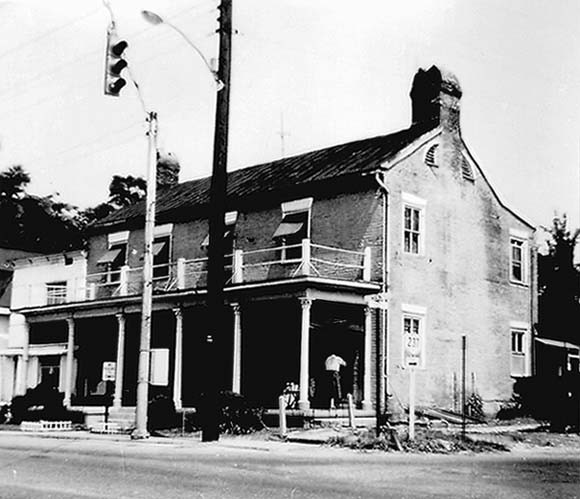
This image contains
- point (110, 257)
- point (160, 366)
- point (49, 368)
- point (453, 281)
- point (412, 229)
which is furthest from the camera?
point (49, 368)

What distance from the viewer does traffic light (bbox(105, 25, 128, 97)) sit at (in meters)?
14.6

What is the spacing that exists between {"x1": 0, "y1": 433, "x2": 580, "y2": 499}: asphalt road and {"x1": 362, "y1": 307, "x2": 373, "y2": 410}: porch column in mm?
6345

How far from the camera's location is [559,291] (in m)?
29.1

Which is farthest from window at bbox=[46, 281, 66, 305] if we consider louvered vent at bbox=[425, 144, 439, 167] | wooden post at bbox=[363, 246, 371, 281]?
louvered vent at bbox=[425, 144, 439, 167]

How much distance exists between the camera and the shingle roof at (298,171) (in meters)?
26.0

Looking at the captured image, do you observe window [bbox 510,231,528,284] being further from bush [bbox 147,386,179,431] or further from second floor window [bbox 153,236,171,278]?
bush [bbox 147,386,179,431]

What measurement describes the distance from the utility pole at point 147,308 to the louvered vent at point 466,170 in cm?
1005

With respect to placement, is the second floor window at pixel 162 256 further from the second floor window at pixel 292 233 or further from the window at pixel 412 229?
the window at pixel 412 229

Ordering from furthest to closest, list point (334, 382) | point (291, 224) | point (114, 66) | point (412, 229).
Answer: point (291, 224) → point (412, 229) → point (334, 382) → point (114, 66)

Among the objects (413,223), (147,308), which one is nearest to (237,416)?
(147,308)

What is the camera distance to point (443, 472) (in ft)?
43.1

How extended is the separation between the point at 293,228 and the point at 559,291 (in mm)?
8686

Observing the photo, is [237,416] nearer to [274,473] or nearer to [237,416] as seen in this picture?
[237,416]

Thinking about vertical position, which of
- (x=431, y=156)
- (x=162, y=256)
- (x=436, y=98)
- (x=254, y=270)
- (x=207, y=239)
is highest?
(x=436, y=98)
